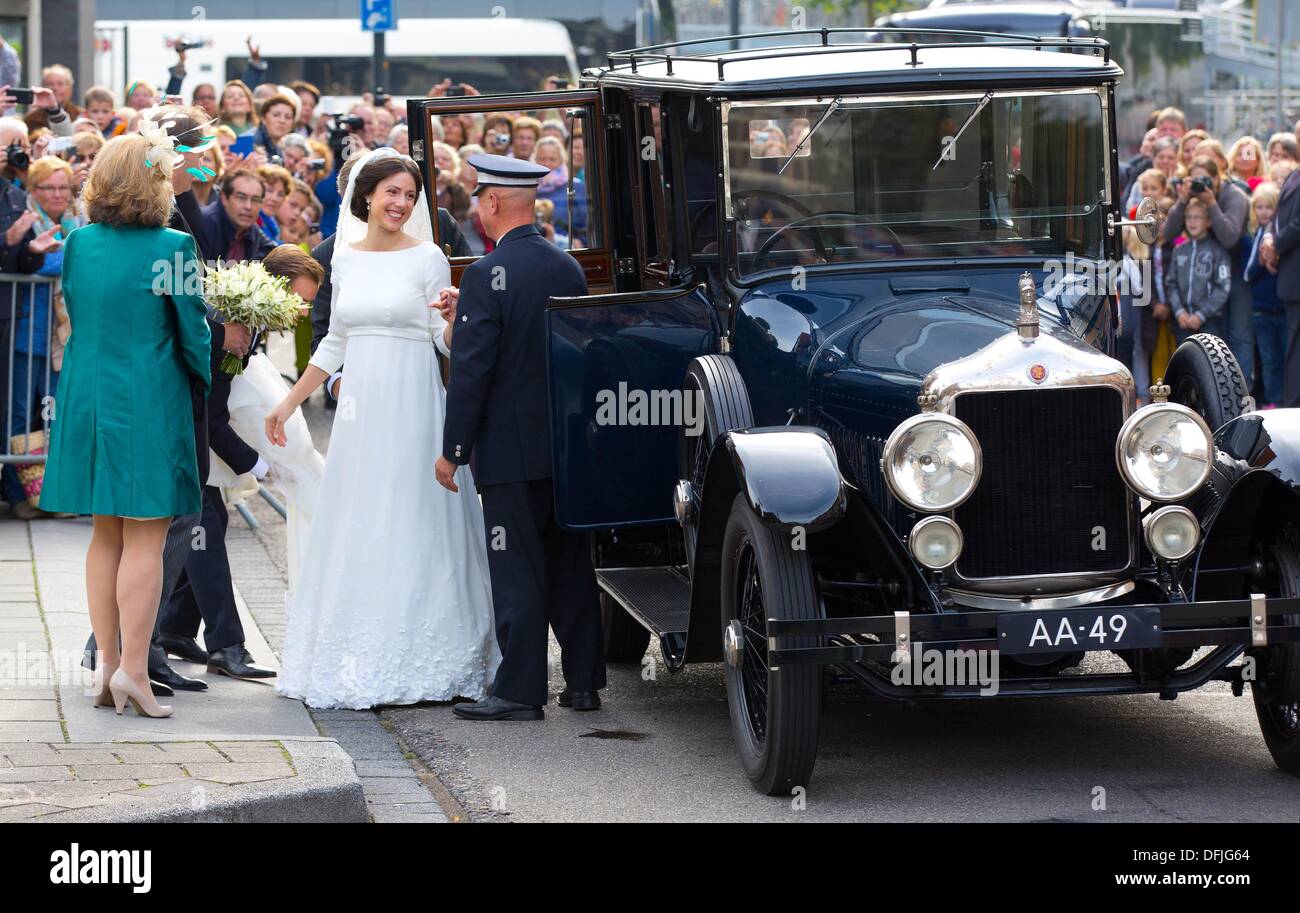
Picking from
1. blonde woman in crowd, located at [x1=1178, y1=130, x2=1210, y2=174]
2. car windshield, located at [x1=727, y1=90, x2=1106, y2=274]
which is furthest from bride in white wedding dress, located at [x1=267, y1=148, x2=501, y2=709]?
blonde woman in crowd, located at [x1=1178, y1=130, x2=1210, y2=174]

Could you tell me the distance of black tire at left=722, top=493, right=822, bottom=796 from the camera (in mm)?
5625

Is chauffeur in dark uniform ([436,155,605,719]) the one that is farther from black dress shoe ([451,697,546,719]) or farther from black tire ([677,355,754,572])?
black tire ([677,355,754,572])

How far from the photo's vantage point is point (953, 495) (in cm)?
570

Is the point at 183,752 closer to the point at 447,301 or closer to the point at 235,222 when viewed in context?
the point at 447,301

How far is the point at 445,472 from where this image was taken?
7027 millimetres

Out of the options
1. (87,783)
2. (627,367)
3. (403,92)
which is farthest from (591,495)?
(403,92)

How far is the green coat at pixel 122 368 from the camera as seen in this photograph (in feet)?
20.6

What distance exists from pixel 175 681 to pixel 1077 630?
11.5ft

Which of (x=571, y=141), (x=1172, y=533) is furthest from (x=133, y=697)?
(x=571, y=141)

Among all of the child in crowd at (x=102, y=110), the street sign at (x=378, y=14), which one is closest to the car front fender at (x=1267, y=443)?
the child in crowd at (x=102, y=110)

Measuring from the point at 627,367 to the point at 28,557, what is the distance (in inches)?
157

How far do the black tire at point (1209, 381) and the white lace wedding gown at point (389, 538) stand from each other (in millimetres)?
2736

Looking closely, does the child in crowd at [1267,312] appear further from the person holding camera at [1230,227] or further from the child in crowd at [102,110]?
the child in crowd at [102,110]
